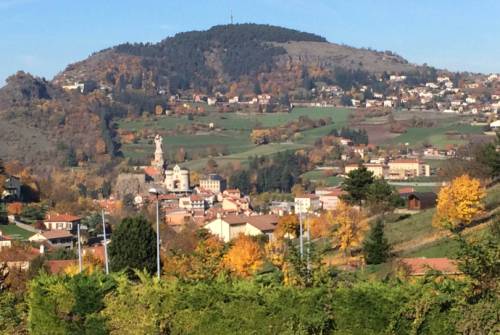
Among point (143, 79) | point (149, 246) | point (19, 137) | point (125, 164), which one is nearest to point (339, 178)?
point (125, 164)

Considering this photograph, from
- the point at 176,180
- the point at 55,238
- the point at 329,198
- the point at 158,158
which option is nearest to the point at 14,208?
the point at 55,238

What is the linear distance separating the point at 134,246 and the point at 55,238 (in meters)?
23.6

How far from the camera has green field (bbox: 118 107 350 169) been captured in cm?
11050

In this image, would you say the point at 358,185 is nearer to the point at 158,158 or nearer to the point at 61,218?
the point at 61,218

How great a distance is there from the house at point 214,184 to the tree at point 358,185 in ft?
169

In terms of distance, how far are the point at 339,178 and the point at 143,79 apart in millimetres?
102183

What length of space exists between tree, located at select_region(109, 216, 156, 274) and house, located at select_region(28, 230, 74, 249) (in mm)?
20767

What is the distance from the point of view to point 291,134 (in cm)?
12162

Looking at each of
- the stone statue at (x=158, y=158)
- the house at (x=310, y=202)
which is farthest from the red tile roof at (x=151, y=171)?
the house at (x=310, y=202)

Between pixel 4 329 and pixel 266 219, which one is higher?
pixel 4 329

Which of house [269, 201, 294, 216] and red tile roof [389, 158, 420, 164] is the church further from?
red tile roof [389, 158, 420, 164]

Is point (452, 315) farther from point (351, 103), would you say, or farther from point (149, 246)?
point (351, 103)

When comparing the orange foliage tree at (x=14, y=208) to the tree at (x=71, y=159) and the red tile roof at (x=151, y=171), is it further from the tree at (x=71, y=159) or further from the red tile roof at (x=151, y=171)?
the tree at (x=71, y=159)

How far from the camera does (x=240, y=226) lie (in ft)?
178
